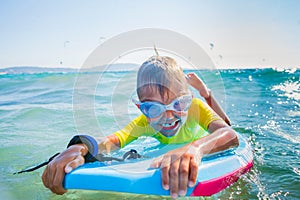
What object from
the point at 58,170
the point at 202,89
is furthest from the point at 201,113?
the point at 58,170

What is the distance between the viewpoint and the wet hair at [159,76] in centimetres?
203

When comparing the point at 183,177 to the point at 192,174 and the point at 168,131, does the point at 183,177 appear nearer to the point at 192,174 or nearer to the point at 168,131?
the point at 192,174

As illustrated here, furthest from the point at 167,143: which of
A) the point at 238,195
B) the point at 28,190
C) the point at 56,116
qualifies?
the point at 56,116

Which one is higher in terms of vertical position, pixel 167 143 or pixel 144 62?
pixel 144 62

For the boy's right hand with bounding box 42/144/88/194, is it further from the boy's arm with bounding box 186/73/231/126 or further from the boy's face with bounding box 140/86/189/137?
the boy's arm with bounding box 186/73/231/126

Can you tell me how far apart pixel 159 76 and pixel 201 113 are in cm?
63

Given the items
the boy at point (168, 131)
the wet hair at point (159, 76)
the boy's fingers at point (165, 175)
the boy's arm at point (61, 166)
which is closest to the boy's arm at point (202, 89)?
the boy at point (168, 131)

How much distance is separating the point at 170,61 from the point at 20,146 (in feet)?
8.79

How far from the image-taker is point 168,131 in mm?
2412

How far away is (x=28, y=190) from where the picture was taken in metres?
2.42

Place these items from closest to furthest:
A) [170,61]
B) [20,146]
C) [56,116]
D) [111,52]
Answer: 1. [111,52]
2. [170,61]
3. [20,146]
4. [56,116]

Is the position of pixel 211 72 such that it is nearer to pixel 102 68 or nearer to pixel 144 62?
pixel 144 62

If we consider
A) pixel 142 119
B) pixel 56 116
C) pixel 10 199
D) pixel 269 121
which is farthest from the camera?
pixel 56 116

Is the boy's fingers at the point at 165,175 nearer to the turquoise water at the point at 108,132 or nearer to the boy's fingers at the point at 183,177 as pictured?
the boy's fingers at the point at 183,177
